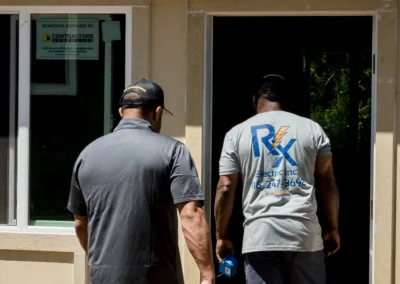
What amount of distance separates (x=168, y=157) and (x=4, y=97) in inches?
102

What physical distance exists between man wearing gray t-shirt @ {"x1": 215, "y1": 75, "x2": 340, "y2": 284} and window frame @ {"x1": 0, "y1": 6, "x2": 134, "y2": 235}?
4.85ft

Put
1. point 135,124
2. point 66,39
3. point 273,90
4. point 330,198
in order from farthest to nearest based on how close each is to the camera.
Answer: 1. point 66,39
2. point 273,90
3. point 330,198
4. point 135,124

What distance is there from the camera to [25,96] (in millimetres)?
5781

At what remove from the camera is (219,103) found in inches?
250

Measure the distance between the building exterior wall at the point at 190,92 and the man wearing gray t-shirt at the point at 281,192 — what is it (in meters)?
0.93

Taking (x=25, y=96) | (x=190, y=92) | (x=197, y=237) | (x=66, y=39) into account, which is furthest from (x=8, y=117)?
(x=197, y=237)

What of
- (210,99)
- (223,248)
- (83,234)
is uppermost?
(210,99)

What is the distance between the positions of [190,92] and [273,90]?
103 centimetres

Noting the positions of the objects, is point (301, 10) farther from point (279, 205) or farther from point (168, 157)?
point (168, 157)

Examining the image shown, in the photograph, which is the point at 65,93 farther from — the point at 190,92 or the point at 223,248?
the point at 223,248

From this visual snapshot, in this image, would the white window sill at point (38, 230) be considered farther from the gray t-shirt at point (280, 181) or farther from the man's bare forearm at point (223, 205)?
the gray t-shirt at point (280, 181)

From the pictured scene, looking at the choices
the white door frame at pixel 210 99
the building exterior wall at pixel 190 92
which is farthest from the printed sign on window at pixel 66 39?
the white door frame at pixel 210 99

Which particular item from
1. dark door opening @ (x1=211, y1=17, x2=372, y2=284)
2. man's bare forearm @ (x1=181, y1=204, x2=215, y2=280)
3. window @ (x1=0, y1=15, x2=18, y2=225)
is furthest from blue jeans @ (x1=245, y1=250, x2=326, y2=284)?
window @ (x1=0, y1=15, x2=18, y2=225)

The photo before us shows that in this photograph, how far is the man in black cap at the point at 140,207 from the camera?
3637mm
